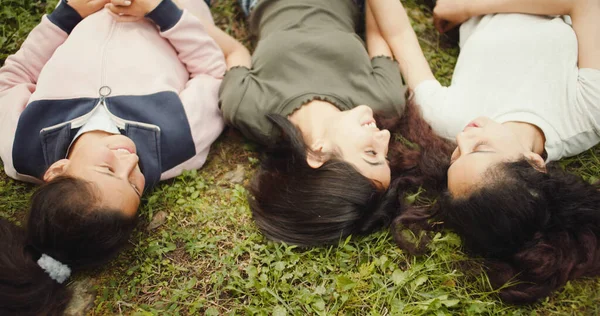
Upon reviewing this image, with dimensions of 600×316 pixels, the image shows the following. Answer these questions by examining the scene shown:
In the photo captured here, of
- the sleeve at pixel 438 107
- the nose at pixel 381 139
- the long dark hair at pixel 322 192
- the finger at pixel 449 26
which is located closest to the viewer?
the long dark hair at pixel 322 192

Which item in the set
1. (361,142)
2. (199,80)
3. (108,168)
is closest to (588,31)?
(361,142)

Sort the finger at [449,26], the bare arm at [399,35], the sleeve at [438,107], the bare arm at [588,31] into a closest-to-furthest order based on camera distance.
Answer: the bare arm at [588,31] → the sleeve at [438,107] → the bare arm at [399,35] → the finger at [449,26]

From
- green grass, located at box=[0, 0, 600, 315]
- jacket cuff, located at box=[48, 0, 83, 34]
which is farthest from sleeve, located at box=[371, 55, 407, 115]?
jacket cuff, located at box=[48, 0, 83, 34]

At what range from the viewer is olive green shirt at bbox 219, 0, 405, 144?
289cm

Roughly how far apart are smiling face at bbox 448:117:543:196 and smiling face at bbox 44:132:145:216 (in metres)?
1.75

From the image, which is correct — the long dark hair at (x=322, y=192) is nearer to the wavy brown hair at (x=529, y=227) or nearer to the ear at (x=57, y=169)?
the wavy brown hair at (x=529, y=227)

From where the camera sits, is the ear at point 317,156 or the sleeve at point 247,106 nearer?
the ear at point 317,156

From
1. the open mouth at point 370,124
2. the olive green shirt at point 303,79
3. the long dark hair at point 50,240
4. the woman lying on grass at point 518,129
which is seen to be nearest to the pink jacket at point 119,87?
the olive green shirt at point 303,79

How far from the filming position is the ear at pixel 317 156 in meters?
2.62

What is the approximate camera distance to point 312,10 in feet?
10.6

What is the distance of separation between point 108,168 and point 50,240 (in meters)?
0.44

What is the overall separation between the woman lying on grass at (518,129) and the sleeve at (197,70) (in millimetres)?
1243

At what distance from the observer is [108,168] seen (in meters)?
2.42

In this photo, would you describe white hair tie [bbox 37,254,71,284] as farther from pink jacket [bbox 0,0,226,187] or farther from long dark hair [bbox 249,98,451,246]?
long dark hair [bbox 249,98,451,246]
